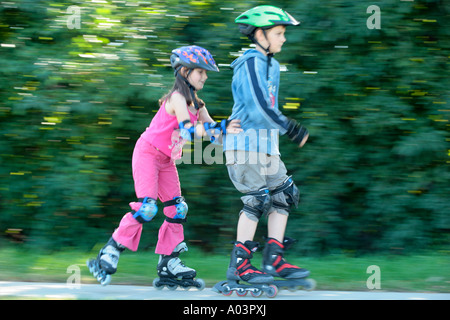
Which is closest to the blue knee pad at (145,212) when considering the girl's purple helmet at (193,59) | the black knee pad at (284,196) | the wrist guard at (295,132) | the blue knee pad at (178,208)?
the blue knee pad at (178,208)

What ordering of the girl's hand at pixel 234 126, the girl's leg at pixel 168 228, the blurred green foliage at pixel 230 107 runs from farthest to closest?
the blurred green foliage at pixel 230 107
the girl's leg at pixel 168 228
the girl's hand at pixel 234 126

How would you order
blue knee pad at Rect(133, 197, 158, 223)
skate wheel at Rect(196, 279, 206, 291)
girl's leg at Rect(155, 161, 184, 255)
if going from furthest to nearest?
1. girl's leg at Rect(155, 161, 184, 255)
2. skate wheel at Rect(196, 279, 206, 291)
3. blue knee pad at Rect(133, 197, 158, 223)

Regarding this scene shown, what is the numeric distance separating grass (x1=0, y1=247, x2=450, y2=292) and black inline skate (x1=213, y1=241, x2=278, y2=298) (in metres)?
0.41

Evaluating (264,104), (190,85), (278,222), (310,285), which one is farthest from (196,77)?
(310,285)

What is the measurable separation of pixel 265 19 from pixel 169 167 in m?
1.37

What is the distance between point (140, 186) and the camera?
4633 millimetres

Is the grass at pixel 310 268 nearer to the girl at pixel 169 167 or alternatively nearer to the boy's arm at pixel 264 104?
the girl at pixel 169 167

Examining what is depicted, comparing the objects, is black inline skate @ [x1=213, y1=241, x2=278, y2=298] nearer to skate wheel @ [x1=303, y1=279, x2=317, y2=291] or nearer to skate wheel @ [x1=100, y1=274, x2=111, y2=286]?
skate wheel @ [x1=303, y1=279, x2=317, y2=291]

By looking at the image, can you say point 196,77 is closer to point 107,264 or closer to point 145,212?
point 145,212

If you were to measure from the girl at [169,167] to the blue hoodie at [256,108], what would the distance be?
117mm

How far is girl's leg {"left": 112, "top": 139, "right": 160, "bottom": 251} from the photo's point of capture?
4582 mm

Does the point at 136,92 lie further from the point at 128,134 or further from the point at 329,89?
the point at 329,89

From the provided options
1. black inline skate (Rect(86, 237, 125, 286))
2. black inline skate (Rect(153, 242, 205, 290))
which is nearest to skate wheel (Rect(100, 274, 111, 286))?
black inline skate (Rect(86, 237, 125, 286))

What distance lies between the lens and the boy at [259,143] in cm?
442
